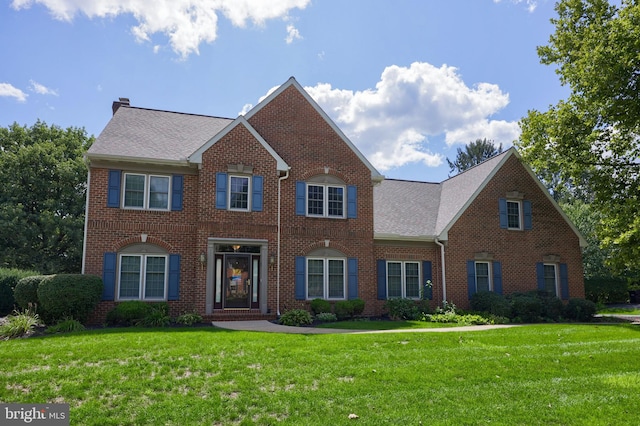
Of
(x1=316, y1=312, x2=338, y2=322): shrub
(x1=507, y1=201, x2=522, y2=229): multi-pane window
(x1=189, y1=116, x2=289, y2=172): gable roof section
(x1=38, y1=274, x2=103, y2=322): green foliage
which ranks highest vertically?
(x1=189, y1=116, x2=289, y2=172): gable roof section

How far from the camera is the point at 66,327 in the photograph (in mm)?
13039

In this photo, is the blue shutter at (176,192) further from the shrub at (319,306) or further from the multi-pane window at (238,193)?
the shrub at (319,306)

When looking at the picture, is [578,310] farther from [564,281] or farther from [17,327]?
[17,327]

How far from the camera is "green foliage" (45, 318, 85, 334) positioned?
1282cm

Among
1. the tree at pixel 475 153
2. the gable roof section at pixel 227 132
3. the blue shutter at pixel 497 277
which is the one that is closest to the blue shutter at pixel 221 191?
the gable roof section at pixel 227 132

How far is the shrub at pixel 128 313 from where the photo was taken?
48.2 feet

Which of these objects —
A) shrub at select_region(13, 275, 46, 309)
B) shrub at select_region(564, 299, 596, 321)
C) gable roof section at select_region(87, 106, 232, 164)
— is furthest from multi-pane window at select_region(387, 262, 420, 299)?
shrub at select_region(13, 275, 46, 309)

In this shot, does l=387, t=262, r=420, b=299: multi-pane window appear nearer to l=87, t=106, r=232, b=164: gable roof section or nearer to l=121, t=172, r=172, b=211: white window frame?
l=121, t=172, r=172, b=211: white window frame

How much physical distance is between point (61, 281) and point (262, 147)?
25.6 feet

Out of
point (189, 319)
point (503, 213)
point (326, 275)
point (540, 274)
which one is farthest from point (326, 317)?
point (540, 274)

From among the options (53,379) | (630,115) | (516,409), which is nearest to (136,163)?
(53,379)

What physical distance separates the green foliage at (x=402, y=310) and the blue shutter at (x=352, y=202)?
3585mm

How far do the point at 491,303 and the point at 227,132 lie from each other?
1179 cm

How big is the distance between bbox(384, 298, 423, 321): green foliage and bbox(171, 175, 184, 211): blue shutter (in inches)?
333
